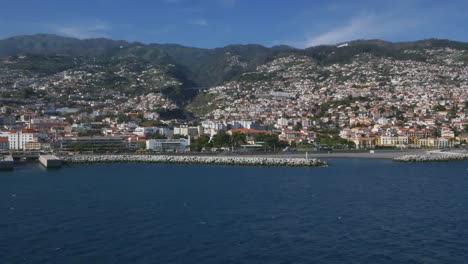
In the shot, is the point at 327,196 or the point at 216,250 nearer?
the point at 216,250

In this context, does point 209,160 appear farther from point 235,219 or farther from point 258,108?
point 258,108

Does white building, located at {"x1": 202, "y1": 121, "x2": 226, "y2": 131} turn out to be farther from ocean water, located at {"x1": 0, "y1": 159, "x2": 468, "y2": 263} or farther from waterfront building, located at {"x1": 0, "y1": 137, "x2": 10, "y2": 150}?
ocean water, located at {"x1": 0, "y1": 159, "x2": 468, "y2": 263}

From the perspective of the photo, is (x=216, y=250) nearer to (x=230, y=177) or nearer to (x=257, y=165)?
(x=230, y=177)

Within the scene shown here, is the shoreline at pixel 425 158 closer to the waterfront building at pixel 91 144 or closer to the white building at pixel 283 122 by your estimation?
the waterfront building at pixel 91 144

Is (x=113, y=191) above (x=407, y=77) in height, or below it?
below

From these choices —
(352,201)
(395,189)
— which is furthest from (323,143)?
(352,201)
